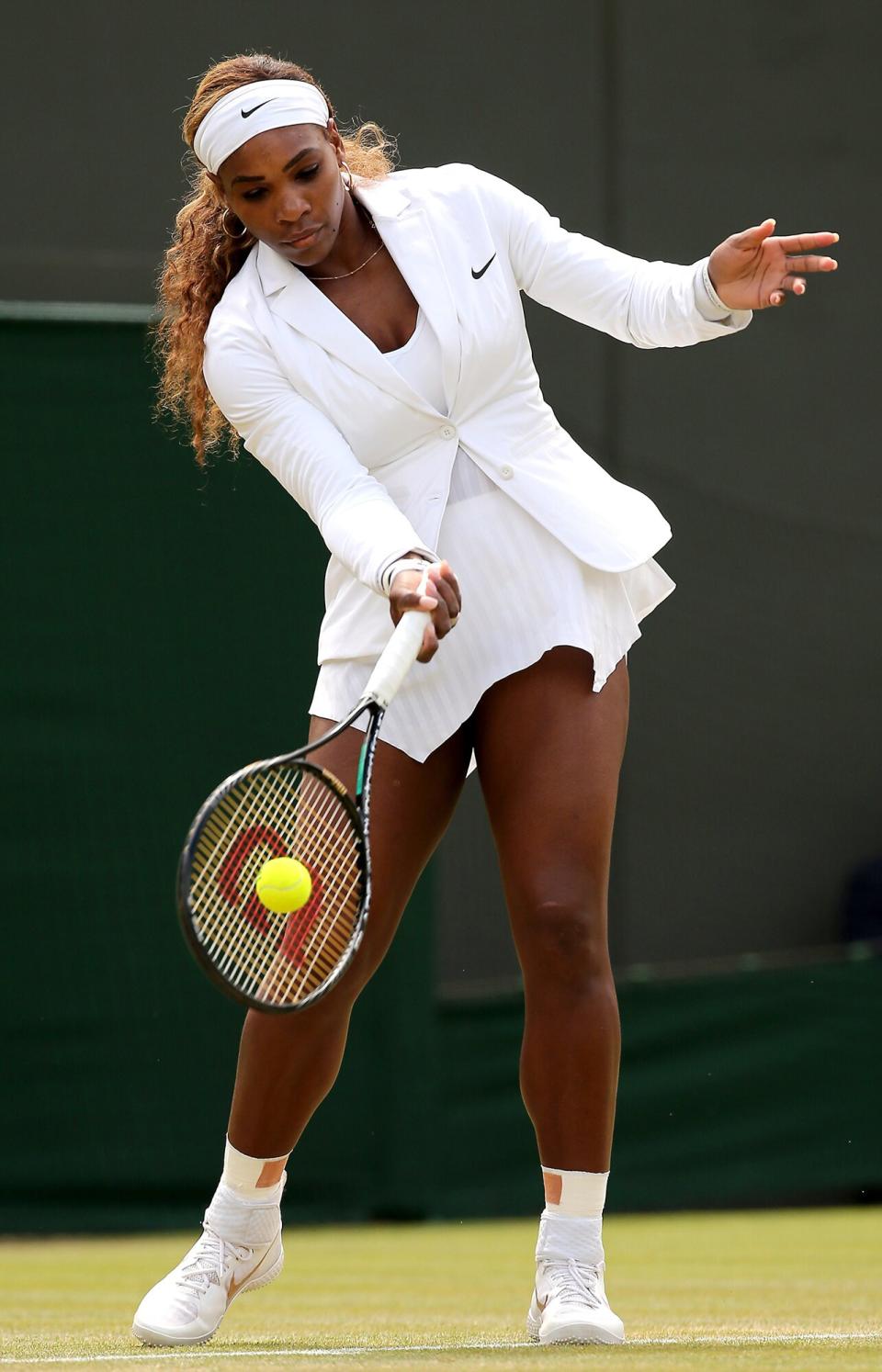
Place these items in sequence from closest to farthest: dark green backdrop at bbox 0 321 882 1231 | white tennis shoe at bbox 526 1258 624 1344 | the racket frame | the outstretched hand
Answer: the racket frame
white tennis shoe at bbox 526 1258 624 1344
the outstretched hand
dark green backdrop at bbox 0 321 882 1231

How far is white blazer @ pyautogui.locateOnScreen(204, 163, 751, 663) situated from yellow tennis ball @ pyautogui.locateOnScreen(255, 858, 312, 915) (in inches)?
16.0

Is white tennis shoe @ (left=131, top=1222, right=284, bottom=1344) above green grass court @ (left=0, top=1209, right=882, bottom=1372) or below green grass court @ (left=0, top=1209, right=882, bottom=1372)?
above

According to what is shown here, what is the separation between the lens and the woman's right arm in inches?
100

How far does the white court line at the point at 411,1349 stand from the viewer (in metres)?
2.40

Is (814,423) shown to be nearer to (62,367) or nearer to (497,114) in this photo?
(497,114)

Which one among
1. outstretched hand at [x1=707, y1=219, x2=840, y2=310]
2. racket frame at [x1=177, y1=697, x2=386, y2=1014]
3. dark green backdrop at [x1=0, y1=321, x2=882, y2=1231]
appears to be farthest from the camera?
dark green backdrop at [x1=0, y1=321, x2=882, y2=1231]

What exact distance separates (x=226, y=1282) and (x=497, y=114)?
5668 millimetres

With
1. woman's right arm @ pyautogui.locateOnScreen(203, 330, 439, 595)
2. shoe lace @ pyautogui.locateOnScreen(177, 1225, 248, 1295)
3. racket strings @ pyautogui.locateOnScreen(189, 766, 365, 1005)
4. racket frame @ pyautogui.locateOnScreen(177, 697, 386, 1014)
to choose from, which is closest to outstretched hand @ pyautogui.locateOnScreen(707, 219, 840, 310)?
woman's right arm @ pyautogui.locateOnScreen(203, 330, 439, 595)

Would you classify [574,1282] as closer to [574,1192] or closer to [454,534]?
[574,1192]

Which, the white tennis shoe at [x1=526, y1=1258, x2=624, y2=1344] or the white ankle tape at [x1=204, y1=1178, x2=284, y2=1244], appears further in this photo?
the white ankle tape at [x1=204, y1=1178, x2=284, y2=1244]

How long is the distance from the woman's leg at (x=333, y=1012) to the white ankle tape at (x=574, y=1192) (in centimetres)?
31

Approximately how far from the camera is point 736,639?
699 centimetres

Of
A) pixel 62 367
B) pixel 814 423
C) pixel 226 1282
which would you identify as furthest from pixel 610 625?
pixel 814 423

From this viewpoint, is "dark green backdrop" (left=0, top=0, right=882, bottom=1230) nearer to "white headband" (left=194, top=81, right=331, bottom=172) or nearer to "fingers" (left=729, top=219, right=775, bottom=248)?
"white headband" (left=194, top=81, right=331, bottom=172)
